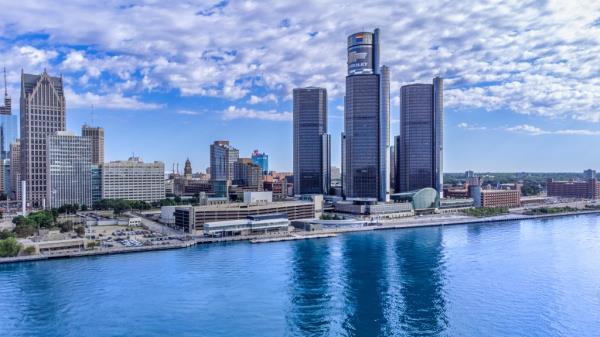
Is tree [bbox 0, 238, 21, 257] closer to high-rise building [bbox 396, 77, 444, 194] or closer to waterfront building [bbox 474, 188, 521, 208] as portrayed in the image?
high-rise building [bbox 396, 77, 444, 194]

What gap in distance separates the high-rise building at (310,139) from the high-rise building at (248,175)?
14.4 m

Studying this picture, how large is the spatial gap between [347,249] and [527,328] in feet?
68.2

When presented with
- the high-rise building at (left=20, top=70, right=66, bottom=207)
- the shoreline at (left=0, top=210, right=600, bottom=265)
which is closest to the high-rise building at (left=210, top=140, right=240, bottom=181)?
the high-rise building at (left=20, top=70, right=66, bottom=207)

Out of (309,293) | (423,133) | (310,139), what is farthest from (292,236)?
(310,139)

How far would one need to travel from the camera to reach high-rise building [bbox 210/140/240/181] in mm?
115562

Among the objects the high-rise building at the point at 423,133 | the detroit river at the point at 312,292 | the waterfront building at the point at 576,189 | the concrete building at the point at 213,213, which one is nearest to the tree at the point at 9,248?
the detroit river at the point at 312,292

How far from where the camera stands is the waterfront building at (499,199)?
259 ft

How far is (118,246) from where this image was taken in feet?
133

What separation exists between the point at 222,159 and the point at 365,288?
301 feet

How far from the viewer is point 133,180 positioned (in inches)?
3278

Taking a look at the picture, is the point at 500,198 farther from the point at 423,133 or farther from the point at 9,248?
the point at 9,248

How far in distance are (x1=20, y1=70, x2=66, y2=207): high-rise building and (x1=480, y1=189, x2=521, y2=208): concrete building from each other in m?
69.5

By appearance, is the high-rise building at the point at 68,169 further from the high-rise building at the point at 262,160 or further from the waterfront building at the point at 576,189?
the waterfront building at the point at 576,189

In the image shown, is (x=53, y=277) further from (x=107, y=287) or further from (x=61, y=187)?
(x=61, y=187)
